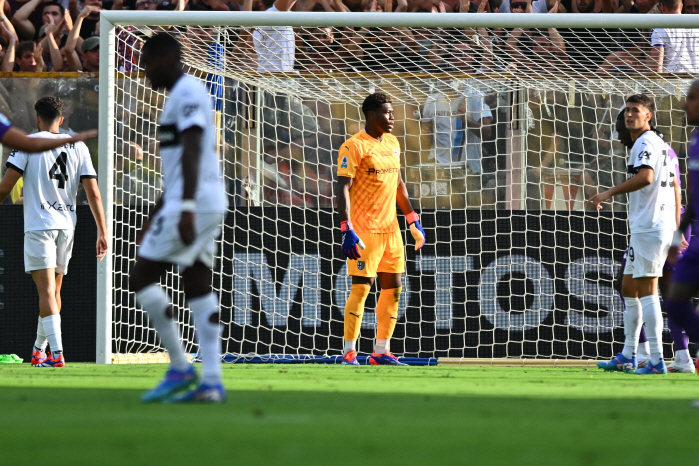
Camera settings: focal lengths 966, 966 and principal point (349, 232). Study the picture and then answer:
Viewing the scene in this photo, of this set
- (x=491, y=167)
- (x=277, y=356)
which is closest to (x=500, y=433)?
A: (x=277, y=356)

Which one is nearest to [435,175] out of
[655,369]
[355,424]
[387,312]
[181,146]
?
[387,312]

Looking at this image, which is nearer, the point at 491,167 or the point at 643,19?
the point at 643,19

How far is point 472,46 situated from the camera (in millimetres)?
10273

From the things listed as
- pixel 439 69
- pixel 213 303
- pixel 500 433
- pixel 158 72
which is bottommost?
pixel 500 433

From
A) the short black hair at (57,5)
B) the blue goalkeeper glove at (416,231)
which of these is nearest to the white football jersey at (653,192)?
the blue goalkeeper glove at (416,231)

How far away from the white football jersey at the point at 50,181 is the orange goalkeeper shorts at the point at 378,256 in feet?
7.87

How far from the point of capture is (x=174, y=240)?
167 inches

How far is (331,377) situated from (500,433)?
3343mm

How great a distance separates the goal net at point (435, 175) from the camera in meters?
9.98

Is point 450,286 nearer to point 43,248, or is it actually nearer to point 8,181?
point 43,248

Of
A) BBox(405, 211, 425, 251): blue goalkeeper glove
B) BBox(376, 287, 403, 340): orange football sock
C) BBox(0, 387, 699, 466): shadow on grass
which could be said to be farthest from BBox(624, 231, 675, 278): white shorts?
BBox(0, 387, 699, 466): shadow on grass

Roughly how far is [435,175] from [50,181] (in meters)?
4.37

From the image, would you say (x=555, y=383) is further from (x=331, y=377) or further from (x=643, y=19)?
(x=643, y=19)

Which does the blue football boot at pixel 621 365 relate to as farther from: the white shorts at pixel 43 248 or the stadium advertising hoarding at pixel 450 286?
the white shorts at pixel 43 248
